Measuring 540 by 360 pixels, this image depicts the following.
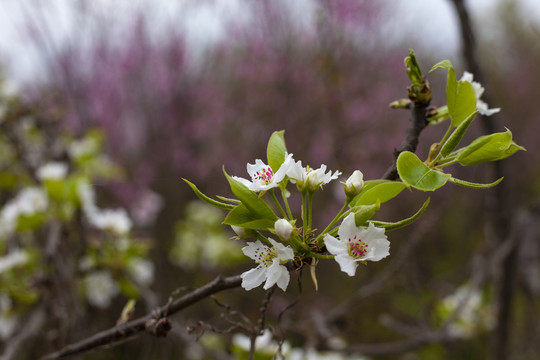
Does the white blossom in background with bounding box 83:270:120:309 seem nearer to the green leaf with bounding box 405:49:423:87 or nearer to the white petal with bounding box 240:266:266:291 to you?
the white petal with bounding box 240:266:266:291

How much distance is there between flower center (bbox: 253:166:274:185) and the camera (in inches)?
19.0

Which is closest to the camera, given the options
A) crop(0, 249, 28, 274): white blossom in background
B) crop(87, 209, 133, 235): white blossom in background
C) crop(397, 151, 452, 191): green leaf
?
crop(397, 151, 452, 191): green leaf

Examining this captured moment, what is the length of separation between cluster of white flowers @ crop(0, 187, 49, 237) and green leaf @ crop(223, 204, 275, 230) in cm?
105

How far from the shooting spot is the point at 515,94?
561 centimetres

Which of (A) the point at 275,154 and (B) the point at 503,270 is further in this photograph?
(B) the point at 503,270

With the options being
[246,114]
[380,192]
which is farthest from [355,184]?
[246,114]

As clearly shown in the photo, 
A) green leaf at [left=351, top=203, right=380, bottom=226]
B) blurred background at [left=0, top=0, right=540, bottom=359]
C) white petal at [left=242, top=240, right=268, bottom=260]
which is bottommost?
blurred background at [left=0, top=0, right=540, bottom=359]

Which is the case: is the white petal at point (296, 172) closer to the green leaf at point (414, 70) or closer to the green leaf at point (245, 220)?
the green leaf at point (245, 220)

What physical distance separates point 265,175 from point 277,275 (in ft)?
0.38

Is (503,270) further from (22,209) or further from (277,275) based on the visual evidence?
(22,209)

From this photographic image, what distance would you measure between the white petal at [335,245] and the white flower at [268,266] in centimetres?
4

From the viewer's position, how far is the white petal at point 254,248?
1.51ft

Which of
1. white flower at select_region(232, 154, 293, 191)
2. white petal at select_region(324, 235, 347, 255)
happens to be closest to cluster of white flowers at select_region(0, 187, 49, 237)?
white flower at select_region(232, 154, 293, 191)

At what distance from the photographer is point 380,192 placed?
0.43 metres
